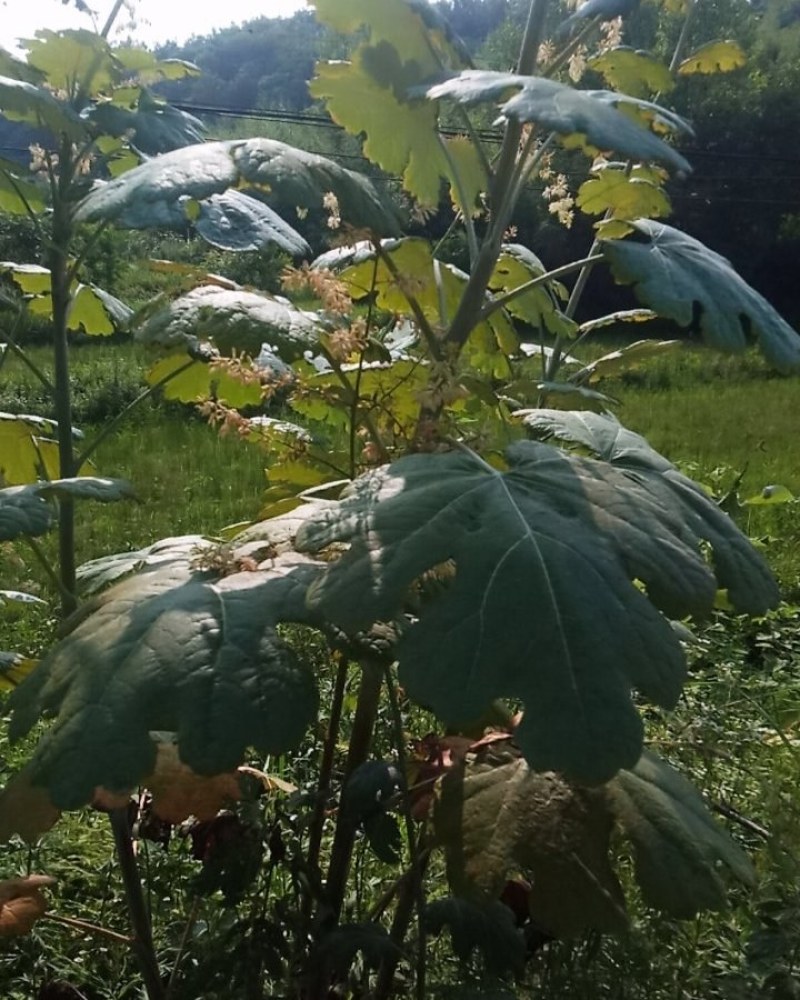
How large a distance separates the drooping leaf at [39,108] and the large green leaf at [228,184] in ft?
1.12

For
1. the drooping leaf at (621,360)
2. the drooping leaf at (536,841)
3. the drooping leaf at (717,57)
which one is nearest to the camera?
the drooping leaf at (536,841)

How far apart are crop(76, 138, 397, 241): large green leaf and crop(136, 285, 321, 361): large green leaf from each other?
→ 9 centimetres

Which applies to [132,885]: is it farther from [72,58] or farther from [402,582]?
[72,58]

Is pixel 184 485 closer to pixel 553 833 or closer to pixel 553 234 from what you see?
pixel 553 833

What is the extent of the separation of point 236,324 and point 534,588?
1.42 feet

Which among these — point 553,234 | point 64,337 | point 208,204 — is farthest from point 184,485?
point 553,234

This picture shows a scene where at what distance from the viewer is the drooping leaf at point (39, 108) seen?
50.8 inches

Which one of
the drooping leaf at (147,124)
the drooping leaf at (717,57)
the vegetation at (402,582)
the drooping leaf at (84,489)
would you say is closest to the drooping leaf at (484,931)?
the vegetation at (402,582)

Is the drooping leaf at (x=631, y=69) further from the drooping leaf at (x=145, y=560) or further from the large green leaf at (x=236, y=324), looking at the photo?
the drooping leaf at (x=145, y=560)

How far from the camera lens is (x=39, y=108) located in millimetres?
1325

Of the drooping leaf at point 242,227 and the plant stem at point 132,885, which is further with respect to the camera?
the plant stem at point 132,885

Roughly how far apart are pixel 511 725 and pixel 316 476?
429 millimetres

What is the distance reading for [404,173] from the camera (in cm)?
137

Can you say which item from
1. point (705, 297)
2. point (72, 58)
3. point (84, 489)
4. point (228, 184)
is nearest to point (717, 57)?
point (705, 297)
